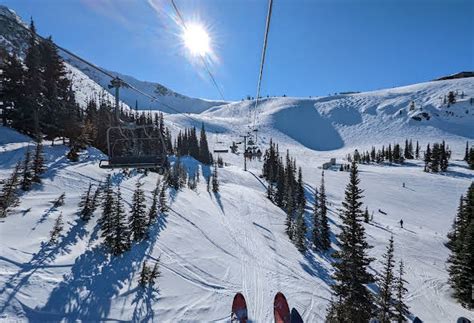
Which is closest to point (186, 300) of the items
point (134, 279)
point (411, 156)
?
point (134, 279)

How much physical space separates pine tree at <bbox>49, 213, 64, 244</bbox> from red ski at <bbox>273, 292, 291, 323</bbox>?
34.2 feet

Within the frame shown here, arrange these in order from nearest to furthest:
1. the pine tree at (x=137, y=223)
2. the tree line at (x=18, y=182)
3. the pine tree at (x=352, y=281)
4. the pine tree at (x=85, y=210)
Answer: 1. the tree line at (x=18, y=182)
2. the pine tree at (x=352, y=281)
3. the pine tree at (x=85, y=210)
4. the pine tree at (x=137, y=223)

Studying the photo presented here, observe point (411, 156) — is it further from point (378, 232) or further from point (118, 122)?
point (118, 122)

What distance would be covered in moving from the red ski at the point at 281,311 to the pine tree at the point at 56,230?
1043 cm

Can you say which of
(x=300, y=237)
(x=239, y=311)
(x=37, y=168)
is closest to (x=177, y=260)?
(x=239, y=311)

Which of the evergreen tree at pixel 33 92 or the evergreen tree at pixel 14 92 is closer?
the evergreen tree at pixel 33 92

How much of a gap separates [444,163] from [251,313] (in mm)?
104577

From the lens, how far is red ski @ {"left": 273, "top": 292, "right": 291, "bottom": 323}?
1212 centimetres

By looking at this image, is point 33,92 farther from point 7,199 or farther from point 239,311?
point 239,311

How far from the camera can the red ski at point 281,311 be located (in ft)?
39.8

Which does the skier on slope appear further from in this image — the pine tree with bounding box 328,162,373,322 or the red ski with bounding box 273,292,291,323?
the pine tree with bounding box 328,162,373,322

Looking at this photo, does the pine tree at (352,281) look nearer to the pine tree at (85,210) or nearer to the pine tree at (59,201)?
the pine tree at (85,210)

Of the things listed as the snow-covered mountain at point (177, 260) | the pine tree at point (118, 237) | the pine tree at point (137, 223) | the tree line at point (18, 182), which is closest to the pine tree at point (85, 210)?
the snow-covered mountain at point (177, 260)

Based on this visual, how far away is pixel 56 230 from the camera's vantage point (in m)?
13.2
